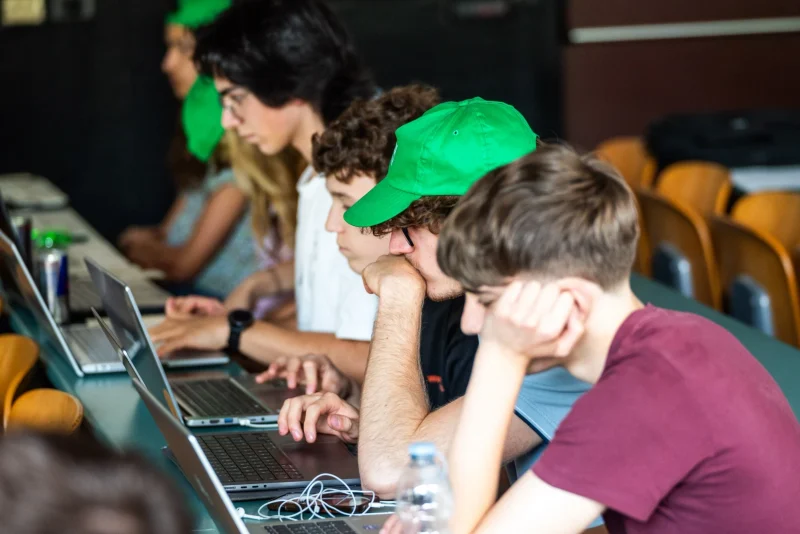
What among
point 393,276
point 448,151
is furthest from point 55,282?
point 448,151

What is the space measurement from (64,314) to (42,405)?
97cm

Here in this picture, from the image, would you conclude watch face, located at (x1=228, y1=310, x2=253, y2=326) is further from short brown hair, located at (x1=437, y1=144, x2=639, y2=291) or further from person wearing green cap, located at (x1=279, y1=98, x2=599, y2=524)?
short brown hair, located at (x1=437, y1=144, x2=639, y2=291)

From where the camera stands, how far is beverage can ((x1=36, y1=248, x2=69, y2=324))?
267 centimetres

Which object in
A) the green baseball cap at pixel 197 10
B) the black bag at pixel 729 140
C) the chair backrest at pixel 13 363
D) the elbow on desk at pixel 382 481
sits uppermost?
the green baseball cap at pixel 197 10

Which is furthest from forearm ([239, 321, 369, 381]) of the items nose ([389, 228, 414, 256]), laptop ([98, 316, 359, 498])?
nose ([389, 228, 414, 256])

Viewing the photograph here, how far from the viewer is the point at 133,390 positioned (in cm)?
221

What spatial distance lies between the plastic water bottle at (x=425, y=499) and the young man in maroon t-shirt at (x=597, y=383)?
36 mm

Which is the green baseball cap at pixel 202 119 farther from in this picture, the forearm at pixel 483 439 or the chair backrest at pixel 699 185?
the forearm at pixel 483 439

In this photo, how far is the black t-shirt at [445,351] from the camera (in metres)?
1.92

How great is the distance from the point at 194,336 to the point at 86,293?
513 mm

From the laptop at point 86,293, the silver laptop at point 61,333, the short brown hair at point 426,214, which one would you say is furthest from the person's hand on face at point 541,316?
the laptop at point 86,293

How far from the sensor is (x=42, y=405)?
1.79 meters

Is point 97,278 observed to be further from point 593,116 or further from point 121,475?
point 593,116

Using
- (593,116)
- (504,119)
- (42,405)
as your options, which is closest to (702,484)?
(504,119)
